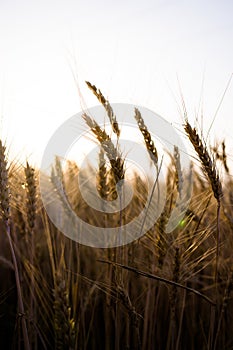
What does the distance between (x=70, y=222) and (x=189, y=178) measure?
0.68 metres

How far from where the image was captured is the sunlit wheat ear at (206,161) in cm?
158

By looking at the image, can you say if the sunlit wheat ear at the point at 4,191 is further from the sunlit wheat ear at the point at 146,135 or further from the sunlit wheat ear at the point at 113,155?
the sunlit wheat ear at the point at 146,135

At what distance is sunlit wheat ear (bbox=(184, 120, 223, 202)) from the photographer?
1579 millimetres

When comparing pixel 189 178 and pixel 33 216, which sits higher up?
pixel 189 178

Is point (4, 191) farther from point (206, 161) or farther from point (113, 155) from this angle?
point (206, 161)

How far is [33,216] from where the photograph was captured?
1853mm

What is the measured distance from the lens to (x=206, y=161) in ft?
5.35

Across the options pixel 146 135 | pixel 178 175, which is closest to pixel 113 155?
pixel 146 135

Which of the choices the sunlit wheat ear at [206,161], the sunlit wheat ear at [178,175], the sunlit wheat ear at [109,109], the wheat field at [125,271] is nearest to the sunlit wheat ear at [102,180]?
the wheat field at [125,271]

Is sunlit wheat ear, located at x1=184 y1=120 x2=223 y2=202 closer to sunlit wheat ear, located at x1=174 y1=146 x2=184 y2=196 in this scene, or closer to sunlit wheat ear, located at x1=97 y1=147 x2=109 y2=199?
sunlit wheat ear, located at x1=174 y1=146 x2=184 y2=196

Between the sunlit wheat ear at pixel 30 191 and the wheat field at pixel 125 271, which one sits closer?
the wheat field at pixel 125 271

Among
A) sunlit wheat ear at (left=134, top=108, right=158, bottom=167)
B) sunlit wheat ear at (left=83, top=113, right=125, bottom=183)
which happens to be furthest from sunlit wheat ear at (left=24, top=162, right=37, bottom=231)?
sunlit wheat ear at (left=134, top=108, right=158, bottom=167)

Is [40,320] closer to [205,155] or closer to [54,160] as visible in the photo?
[54,160]

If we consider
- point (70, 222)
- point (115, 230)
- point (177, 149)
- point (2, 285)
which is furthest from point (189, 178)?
point (2, 285)
